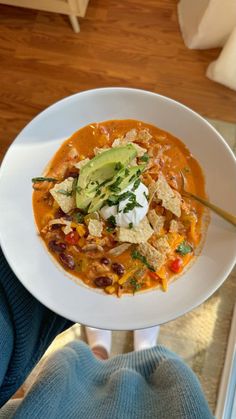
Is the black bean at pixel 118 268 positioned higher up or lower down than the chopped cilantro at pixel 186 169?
lower down

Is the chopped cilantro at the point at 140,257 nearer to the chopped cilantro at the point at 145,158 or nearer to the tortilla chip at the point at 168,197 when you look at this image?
the tortilla chip at the point at 168,197

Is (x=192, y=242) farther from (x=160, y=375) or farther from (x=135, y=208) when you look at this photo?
(x=160, y=375)

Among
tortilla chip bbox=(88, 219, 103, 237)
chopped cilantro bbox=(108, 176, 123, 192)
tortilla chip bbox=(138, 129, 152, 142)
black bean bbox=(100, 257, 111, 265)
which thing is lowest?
black bean bbox=(100, 257, 111, 265)

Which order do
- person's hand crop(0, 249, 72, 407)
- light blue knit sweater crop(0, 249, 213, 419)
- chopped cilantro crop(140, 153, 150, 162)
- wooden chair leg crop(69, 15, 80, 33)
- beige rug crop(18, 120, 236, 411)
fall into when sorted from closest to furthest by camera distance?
light blue knit sweater crop(0, 249, 213, 419) → person's hand crop(0, 249, 72, 407) → chopped cilantro crop(140, 153, 150, 162) → beige rug crop(18, 120, 236, 411) → wooden chair leg crop(69, 15, 80, 33)

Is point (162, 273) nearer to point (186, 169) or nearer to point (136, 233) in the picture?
point (136, 233)

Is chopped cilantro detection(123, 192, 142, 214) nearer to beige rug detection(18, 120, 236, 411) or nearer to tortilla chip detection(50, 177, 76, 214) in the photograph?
tortilla chip detection(50, 177, 76, 214)

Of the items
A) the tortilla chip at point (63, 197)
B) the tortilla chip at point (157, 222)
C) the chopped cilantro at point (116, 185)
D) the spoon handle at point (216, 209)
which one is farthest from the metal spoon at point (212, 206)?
the tortilla chip at point (63, 197)

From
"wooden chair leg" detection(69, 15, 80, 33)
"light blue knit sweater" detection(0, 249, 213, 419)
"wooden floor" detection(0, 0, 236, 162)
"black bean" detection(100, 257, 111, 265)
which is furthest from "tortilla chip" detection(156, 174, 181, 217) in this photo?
"wooden chair leg" detection(69, 15, 80, 33)
